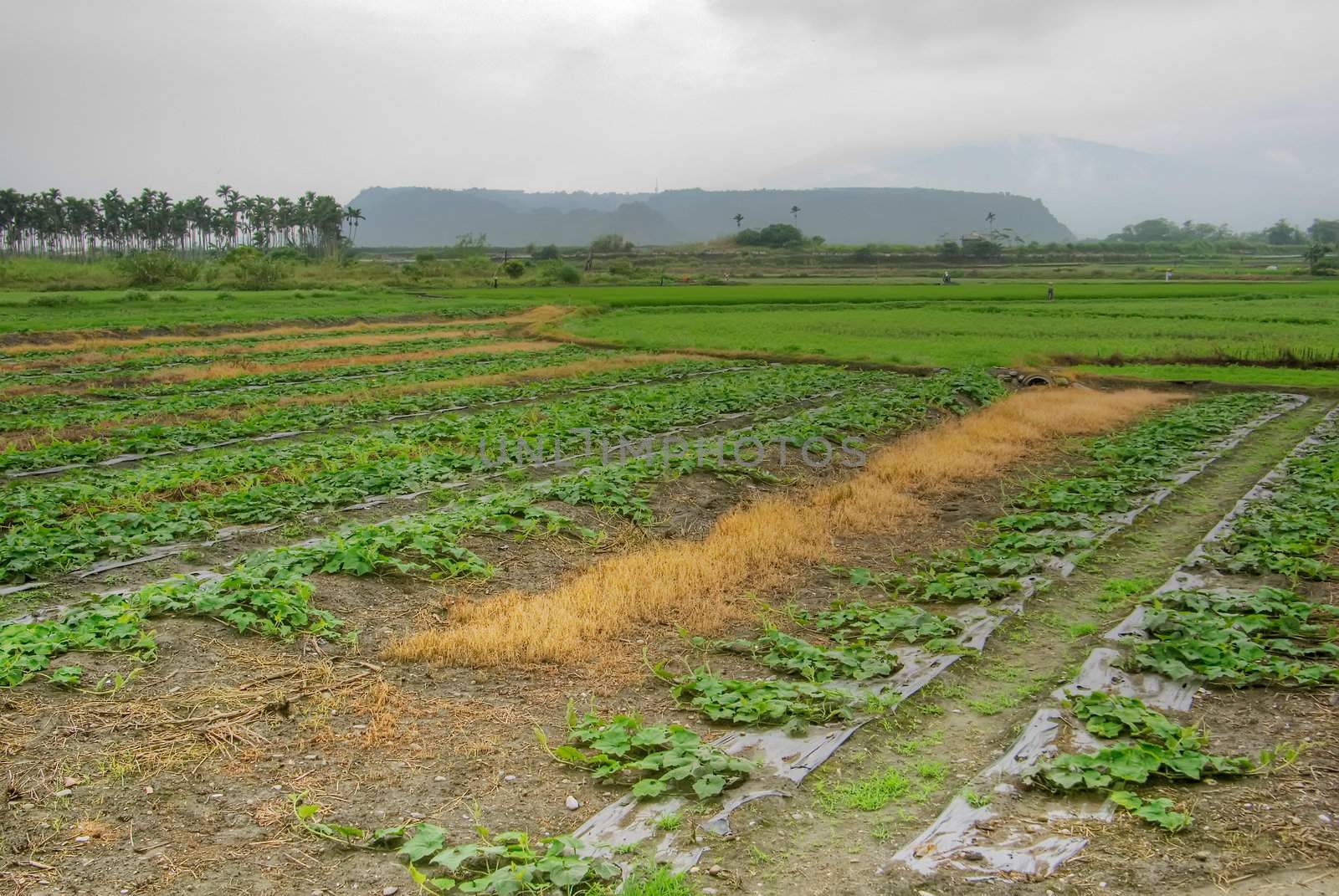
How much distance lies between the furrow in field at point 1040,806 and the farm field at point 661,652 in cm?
2

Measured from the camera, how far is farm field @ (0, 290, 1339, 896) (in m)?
4.52

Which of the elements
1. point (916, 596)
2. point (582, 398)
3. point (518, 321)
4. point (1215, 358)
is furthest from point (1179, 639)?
point (518, 321)

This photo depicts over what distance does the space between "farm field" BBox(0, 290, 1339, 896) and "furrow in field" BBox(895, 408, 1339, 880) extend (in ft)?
0.08

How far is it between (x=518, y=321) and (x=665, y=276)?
34.4 m

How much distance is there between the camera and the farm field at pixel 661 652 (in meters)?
4.52

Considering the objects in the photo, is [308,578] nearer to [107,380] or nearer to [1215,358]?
[107,380]

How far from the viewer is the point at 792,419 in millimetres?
16797

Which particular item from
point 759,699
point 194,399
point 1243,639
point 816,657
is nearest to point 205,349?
point 194,399

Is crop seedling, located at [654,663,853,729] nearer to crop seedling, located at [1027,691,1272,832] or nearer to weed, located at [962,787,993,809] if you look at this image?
weed, located at [962,787,993,809]

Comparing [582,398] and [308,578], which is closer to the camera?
[308,578]

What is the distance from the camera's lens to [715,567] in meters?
8.91

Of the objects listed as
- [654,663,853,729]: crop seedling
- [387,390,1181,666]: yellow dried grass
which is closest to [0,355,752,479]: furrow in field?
[387,390,1181,666]: yellow dried grass

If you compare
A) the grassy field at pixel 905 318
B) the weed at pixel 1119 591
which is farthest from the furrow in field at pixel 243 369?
the weed at pixel 1119 591

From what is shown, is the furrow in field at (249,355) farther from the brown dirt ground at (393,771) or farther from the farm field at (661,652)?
the brown dirt ground at (393,771)
